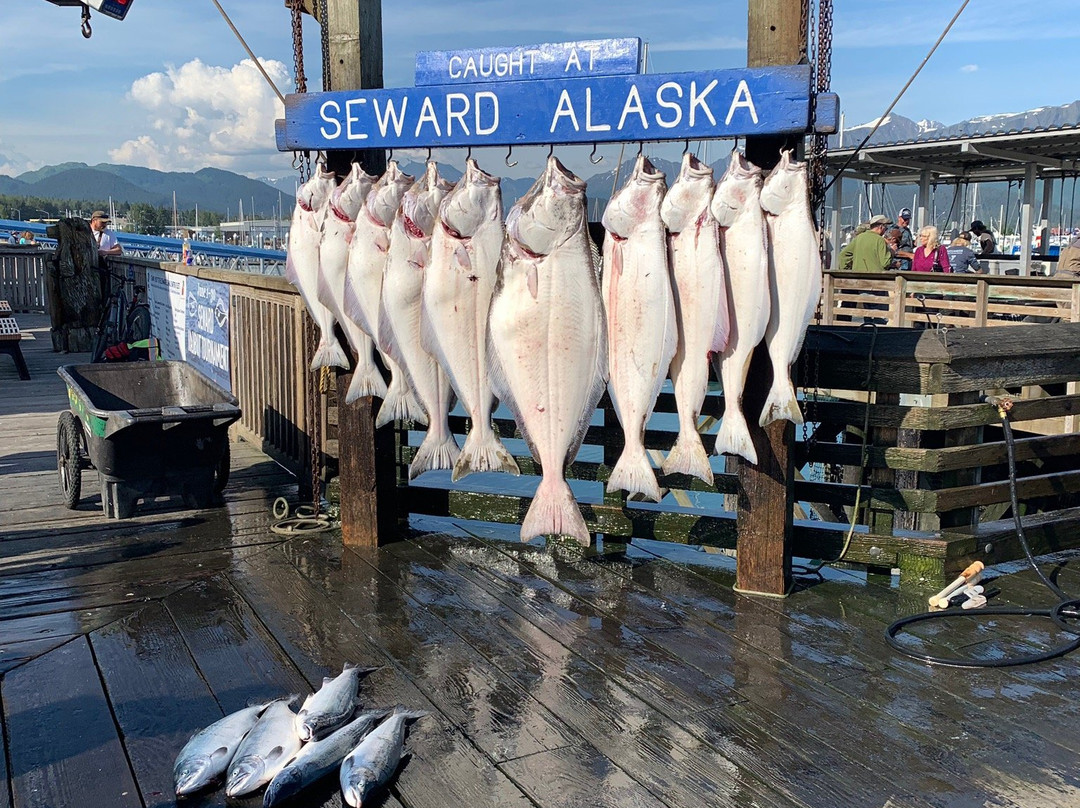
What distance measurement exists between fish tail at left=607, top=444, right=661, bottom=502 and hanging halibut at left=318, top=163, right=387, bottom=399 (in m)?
1.42

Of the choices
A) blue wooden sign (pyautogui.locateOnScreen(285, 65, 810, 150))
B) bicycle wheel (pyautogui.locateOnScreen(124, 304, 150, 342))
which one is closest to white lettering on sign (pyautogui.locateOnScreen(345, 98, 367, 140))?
blue wooden sign (pyautogui.locateOnScreen(285, 65, 810, 150))

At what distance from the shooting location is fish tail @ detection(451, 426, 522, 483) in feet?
13.1

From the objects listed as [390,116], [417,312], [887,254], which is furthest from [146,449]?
[887,254]

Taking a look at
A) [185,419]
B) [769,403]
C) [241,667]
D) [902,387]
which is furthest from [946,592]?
[185,419]

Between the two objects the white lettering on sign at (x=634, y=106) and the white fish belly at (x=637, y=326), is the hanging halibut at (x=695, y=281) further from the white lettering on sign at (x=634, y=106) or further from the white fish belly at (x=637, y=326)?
the white lettering on sign at (x=634, y=106)

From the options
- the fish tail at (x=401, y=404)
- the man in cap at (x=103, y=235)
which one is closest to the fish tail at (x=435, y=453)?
the fish tail at (x=401, y=404)

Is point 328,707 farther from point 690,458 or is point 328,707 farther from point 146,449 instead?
point 146,449

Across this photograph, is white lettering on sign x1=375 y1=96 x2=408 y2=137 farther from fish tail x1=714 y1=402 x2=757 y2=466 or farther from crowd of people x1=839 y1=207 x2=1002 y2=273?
crowd of people x1=839 y1=207 x2=1002 y2=273

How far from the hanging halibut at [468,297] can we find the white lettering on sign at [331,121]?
1098mm

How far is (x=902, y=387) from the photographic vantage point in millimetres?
4586

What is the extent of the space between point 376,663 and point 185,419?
2638 mm

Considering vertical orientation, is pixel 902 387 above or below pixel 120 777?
above

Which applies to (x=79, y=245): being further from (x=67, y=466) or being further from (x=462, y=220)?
(x=462, y=220)

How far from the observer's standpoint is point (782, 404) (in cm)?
393
